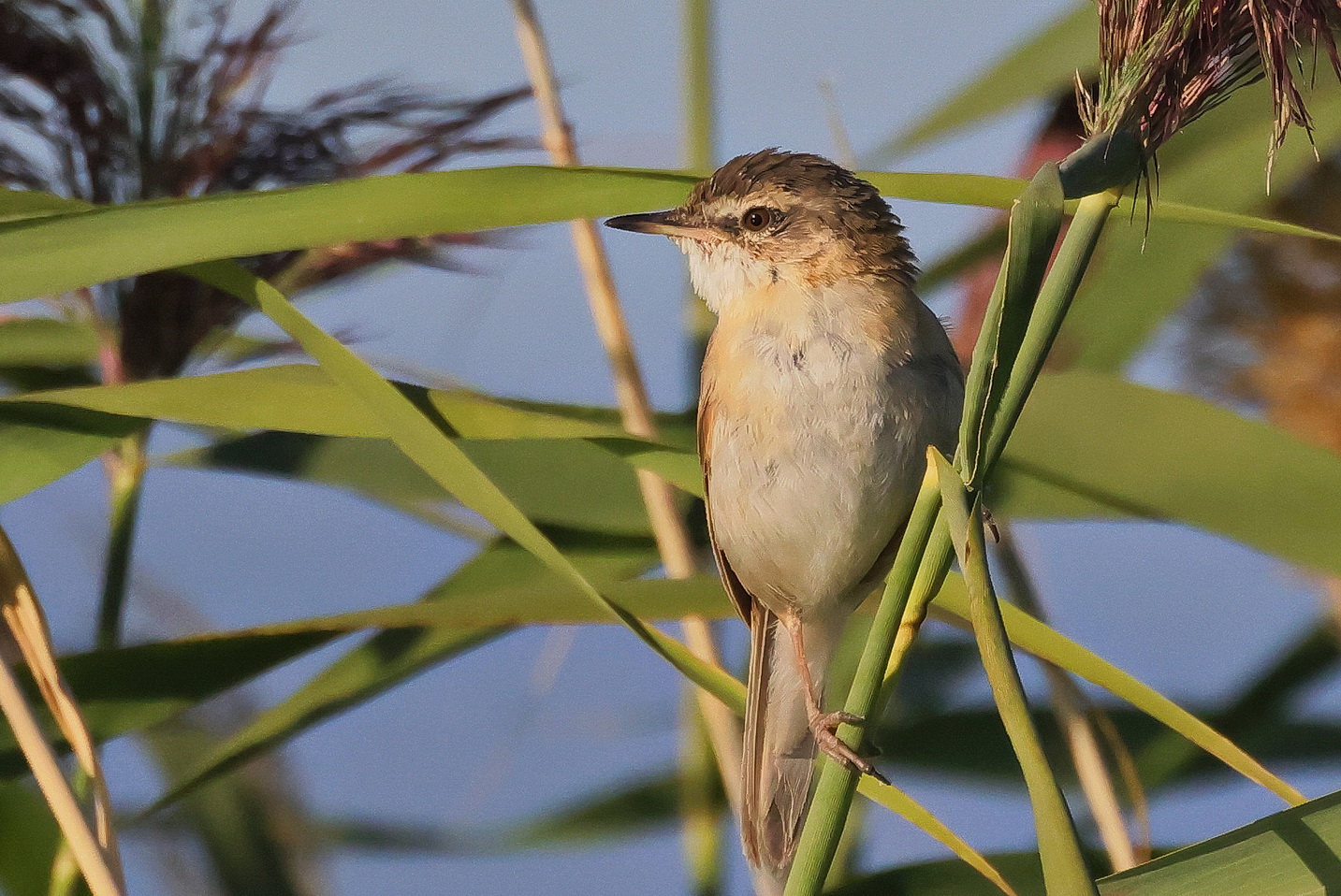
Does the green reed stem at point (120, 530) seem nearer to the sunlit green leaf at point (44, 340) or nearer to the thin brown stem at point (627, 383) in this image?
the sunlit green leaf at point (44, 340)

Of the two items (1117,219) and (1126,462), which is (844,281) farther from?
(1117,219)

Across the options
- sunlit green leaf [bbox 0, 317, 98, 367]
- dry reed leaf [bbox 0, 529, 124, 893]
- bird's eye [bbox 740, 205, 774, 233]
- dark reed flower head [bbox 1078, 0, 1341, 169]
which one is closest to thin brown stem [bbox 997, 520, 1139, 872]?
bird's eye [bbox 740, 205, 774, 233]

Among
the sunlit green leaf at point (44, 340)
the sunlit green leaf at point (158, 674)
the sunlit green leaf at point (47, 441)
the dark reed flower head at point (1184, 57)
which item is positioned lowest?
the sunlit green leaf at point (158, 674)

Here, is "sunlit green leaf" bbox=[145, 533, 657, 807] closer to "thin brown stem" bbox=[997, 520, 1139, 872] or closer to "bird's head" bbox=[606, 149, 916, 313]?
"bird's head" bbox=[606, 149, 916, 313]

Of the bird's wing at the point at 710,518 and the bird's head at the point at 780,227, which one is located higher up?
the bird's head at the point at 780,227

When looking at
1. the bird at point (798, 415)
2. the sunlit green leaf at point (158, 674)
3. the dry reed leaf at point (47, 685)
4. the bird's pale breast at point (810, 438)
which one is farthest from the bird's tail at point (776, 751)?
the dry reed leaf at point (47, 685)

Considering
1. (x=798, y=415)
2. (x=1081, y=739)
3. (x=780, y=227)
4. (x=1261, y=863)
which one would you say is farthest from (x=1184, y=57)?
(x=1081, y=739)
